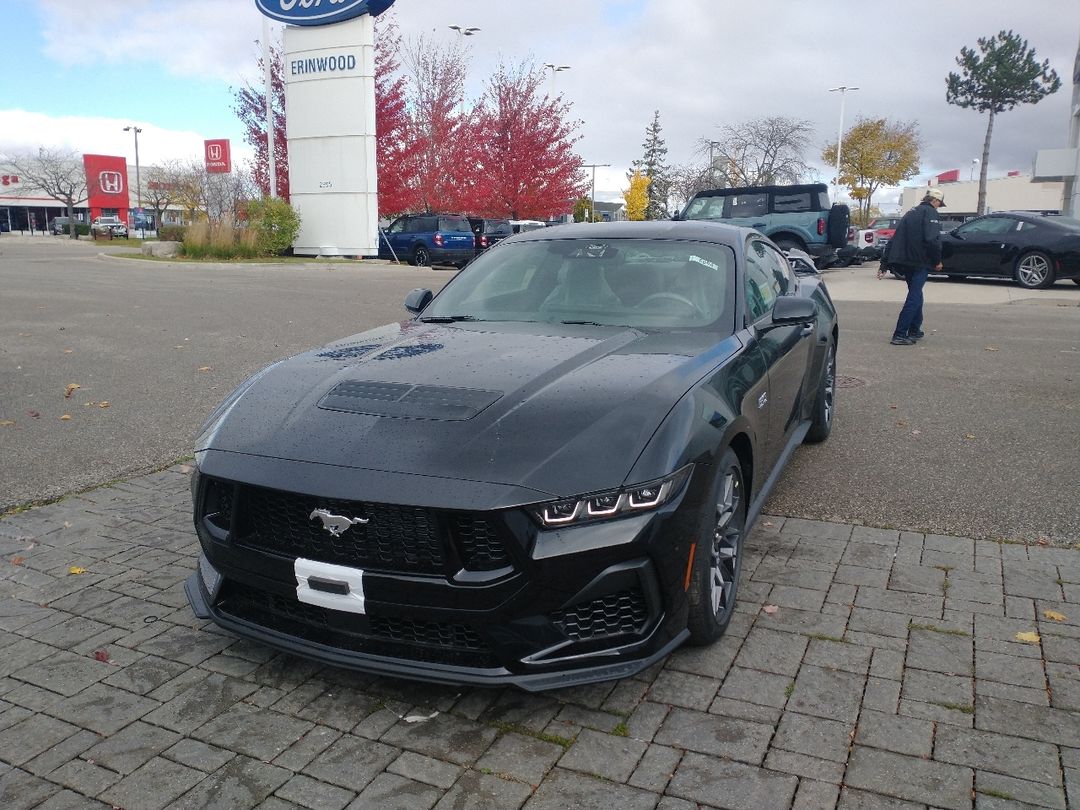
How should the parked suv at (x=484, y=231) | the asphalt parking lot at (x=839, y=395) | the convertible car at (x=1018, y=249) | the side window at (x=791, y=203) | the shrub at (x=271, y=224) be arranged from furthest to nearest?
the parked suv at (x=484, y=231) < the shrub at (x=271, y=224) < the side window at (x=791, y=203) < the convertible car at (x=1018, y=249) < the asphalt parking lot at (x=839, y=395)

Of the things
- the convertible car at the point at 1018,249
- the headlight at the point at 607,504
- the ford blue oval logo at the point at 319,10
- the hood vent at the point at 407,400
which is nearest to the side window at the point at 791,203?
the convertible car at the point at 1018,249

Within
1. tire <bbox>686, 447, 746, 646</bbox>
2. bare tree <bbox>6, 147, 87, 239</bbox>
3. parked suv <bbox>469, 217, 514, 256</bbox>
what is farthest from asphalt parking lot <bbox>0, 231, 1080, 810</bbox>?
bare tree <bbox>6, 147, 87, 239</bbox>

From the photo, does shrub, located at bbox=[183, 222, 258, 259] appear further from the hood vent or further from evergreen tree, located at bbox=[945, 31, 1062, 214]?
evergreen tree, located at bbox=[945, 31, 1062, 214]

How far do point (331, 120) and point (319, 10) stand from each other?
300 cm

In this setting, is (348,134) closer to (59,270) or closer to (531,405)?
(59,270)

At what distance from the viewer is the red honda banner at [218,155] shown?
4091 centimetres

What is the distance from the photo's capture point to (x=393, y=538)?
105 inches

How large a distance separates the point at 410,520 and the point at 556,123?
126 feet

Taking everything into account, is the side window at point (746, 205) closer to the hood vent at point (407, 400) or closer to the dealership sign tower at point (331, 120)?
the dealership sign tower at point (331, 120)

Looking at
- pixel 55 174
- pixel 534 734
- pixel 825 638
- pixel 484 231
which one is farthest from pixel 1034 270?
pixel 55 174

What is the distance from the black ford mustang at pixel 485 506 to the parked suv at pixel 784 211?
54.8 feet

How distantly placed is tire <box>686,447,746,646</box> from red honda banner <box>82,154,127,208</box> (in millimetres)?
83284

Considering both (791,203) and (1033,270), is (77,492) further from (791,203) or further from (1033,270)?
(1033,270)

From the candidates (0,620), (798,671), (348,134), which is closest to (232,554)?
(0,620)
